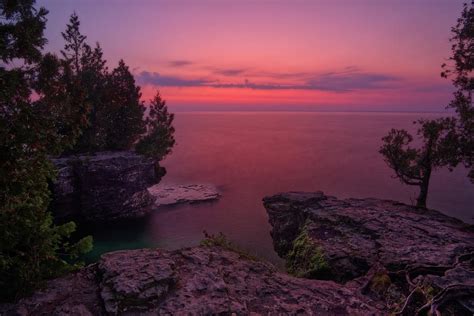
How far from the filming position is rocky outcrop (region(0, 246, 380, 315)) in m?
9.74

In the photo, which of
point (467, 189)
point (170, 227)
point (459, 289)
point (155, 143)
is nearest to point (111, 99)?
point (155, 143)

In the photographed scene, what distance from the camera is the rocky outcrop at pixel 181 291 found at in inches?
384

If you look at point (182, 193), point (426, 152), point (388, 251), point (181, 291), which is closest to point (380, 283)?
point (388, 251)

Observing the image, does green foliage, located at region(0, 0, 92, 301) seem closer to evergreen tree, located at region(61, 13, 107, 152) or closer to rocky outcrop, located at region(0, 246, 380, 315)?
rocky outcrop, located at region(0, 246, 380, 315)

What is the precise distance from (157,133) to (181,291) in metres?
44.8

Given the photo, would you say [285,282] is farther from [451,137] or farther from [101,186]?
[101,186]

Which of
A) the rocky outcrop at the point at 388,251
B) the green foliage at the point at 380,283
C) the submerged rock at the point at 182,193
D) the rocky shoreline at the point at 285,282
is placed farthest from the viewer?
the submerged rock at the point at 182,193

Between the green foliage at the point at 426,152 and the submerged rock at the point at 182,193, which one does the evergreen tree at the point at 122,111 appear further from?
the green foliage at the point at 426,152

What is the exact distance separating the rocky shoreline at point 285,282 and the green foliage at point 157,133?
38.2 meters

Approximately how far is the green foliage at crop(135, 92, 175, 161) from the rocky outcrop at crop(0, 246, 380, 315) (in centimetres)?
3974

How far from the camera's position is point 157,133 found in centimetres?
5306

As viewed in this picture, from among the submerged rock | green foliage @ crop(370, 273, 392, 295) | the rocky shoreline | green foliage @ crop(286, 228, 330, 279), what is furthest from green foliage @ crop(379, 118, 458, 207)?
the submerged rock

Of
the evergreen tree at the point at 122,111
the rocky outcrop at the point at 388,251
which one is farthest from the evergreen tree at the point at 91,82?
the rocky outcrop at the point at 388,251

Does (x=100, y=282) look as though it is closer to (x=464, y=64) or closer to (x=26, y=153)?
(x=26, y=153)
